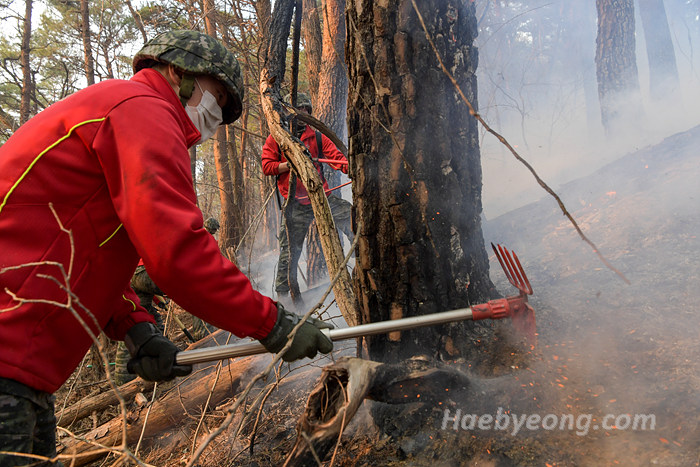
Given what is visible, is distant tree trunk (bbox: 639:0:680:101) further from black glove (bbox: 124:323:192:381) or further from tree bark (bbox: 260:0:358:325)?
black glove (bbox: 124:323:192:381)

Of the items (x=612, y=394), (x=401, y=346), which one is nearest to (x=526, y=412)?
(x=612, y=394)

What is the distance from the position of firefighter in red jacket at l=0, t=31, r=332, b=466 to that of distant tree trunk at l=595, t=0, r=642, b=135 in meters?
9.44

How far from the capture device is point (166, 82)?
1.72m

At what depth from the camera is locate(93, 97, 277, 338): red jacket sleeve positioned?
4.31 feet

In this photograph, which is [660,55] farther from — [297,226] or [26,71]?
[26,71]

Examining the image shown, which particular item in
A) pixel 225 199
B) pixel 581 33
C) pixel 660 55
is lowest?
pixel 225 199

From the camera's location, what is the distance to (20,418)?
1379 millimetres

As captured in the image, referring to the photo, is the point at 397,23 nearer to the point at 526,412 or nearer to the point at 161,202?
the point at 161,202

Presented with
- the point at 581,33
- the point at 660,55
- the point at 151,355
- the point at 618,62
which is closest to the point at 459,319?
the point at 151,355

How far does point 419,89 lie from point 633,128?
27.5 ft

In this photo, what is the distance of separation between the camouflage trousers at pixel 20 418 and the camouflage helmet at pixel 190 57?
4.37 ft

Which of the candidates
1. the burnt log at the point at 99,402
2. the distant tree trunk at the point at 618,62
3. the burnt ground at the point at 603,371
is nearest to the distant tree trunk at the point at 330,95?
the burnt log at the point at 99,402

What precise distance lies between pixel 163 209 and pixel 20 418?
0.91m

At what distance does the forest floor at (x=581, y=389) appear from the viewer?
1672 millimetres
